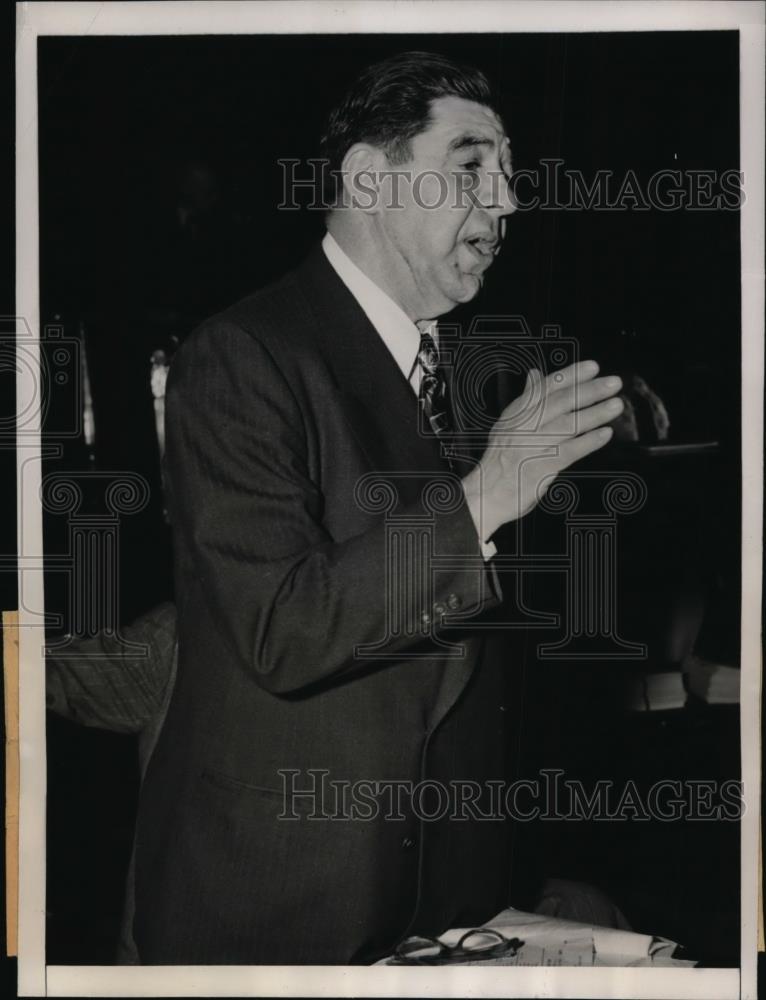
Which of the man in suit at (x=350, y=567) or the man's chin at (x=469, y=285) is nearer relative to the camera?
the man in suit at (x=350, y=567)

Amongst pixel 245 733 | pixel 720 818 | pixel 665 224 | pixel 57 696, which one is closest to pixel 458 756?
pixel 245 733

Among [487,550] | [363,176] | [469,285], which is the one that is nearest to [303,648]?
[487,550]

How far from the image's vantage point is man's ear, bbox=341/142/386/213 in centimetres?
182

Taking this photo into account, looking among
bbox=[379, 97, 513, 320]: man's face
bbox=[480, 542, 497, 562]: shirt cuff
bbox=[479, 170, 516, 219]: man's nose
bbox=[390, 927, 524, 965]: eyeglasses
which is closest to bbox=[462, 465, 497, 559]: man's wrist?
bbox=[480, 542, 497, 562]: shirt cuff

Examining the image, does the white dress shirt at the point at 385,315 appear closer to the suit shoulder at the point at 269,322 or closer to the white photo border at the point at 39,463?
the suit shoulder at the point at 269,322

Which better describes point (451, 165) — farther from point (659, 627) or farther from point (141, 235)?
point (659, 627)

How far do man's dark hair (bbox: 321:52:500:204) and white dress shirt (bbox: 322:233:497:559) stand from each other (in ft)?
0.41

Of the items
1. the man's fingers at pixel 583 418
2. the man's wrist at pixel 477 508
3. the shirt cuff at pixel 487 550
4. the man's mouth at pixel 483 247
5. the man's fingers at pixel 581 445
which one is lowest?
the shirt cuff at pixel 487 550

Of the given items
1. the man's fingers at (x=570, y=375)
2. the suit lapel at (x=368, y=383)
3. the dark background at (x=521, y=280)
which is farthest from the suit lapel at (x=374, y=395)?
the man's fingers at (x=570, y=375)

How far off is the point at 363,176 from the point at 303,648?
78 centimetres

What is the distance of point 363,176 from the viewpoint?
5.99ft

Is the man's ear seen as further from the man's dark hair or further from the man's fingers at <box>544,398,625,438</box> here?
the man's fingers at <box>544,398,625,438</box>

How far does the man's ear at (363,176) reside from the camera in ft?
5.98

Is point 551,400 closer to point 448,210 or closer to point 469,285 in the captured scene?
point 469,285
